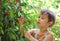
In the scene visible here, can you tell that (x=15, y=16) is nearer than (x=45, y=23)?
No

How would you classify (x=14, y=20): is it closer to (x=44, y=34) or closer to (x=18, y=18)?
(x=18, y=18)

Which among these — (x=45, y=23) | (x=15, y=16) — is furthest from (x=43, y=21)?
(x=15, y=16)

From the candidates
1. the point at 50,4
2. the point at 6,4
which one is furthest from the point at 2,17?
the point at 50,4

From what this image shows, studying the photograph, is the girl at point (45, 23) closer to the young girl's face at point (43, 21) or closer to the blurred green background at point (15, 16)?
the young girl's face at point (43, 21)

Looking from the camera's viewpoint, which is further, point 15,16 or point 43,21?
point 15,16

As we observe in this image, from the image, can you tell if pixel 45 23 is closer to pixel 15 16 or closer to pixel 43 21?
pixel 43 21

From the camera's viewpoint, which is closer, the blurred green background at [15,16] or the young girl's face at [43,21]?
the young girl's face at [43,21]

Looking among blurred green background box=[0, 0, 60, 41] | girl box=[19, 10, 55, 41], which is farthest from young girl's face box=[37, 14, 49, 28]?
blurred green background box=[0, 0, 60, 41]

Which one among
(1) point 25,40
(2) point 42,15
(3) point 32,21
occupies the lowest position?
(1) point 25,40

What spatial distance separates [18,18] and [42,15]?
1.32 feet

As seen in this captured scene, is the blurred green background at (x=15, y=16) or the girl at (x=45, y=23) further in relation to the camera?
the blurred green background at (x=15, y=16)

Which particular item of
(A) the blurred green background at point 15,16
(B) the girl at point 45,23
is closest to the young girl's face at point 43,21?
(B) the girl at point 45,23

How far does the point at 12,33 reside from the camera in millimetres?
2482

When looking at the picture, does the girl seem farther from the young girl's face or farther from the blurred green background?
the blurred green background
